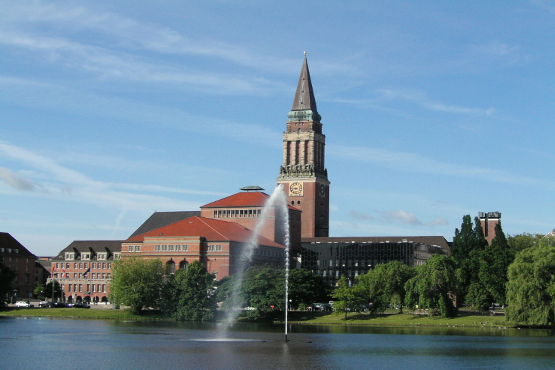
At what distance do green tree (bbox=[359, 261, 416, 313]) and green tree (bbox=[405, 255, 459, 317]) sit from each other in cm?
757

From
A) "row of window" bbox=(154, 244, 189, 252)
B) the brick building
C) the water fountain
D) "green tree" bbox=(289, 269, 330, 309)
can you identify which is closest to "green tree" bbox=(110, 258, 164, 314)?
the brick building

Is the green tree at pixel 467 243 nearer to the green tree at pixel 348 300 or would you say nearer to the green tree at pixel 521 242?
the green tree at pixel 348 300

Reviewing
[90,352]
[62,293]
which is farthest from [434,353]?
[62,293]

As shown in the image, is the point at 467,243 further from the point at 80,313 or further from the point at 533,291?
the point at 80,313

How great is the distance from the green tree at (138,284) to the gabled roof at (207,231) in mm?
16883

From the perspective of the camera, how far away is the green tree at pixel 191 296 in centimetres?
12606

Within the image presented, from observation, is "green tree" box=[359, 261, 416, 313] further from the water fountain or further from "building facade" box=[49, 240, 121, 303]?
"building facade" box=[49, 240, 121, 303]

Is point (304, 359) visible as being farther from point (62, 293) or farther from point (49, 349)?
point (62, 293)

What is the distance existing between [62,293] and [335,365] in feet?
427

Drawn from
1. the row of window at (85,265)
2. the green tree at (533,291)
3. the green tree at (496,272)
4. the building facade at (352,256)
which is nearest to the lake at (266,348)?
the green tree at (533,291)

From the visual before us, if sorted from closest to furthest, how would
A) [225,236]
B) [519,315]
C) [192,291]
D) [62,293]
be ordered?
[519,315], [192,291], [225,236], [62,293]

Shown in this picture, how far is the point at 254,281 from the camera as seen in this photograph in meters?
128

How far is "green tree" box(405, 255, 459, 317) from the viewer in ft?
393

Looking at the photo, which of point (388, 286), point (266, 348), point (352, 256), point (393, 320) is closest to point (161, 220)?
point (352, 256)
